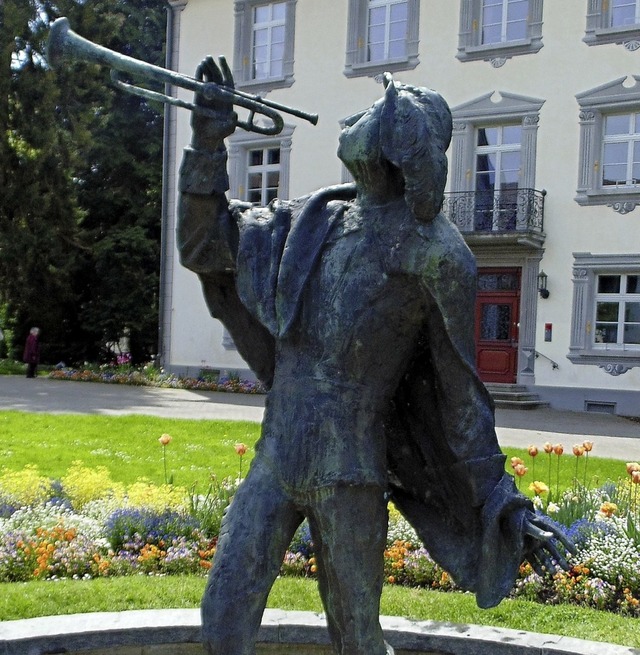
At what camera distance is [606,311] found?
57.5 ft

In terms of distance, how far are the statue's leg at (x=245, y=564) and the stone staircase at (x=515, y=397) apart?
1492 cm

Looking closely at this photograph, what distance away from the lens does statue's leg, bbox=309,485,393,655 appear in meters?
2.61

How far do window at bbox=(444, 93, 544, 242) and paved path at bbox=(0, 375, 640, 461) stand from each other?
13.4 feet

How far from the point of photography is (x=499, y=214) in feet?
60.1

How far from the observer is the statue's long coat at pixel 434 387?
103 inches

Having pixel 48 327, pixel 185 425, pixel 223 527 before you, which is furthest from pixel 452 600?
pixel 48 327

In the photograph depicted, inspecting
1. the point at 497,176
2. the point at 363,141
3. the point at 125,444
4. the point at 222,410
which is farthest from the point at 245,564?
the point at 497,176

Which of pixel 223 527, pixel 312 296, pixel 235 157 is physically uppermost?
pixel 235 157

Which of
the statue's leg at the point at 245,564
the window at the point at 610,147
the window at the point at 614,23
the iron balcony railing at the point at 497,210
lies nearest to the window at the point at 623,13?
the window at the point at 614,23

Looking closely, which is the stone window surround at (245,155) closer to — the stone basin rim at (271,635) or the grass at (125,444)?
the grass at (125,444)

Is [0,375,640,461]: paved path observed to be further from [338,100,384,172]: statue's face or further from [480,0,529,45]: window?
[338,100,384,172]: statue's face

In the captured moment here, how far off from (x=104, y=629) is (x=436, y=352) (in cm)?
198

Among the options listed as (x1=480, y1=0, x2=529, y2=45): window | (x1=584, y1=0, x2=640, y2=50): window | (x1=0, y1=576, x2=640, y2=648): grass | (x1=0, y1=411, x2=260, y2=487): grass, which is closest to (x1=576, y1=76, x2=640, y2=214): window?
(x1=584, y1=0, x2=640, y2=50): window

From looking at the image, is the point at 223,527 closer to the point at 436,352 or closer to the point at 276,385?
the point at 276,385
